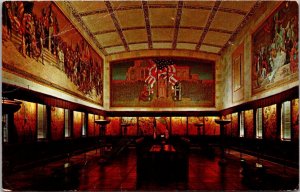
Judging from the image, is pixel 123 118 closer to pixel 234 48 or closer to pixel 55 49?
pixel 234 48

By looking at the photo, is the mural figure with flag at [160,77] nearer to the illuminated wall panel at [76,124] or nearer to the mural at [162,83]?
the mural at [162,83]

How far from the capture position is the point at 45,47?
11586 mm

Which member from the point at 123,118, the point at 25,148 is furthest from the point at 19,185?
the point at 123,118

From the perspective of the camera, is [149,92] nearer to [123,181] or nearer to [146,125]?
[146,125]

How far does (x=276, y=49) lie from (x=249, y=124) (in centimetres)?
474

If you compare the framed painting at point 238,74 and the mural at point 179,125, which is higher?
the framed painting at point 238,74

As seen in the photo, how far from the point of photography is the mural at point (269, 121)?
12.1m

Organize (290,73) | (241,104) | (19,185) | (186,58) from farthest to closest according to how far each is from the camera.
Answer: (186,58), (241,104), (290,73), (19,185)

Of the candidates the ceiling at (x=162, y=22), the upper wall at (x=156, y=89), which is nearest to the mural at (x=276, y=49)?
the ceiling at (x=162, y=22)

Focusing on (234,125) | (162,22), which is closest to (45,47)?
(162,22)

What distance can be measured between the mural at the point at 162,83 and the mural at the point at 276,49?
8.79 metres

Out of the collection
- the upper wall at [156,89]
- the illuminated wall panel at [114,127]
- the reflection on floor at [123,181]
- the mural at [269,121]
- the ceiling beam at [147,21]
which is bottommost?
the reflection on floor at [123,181]

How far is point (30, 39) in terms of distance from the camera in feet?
33.4

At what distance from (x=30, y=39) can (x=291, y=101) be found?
818 centimetres
